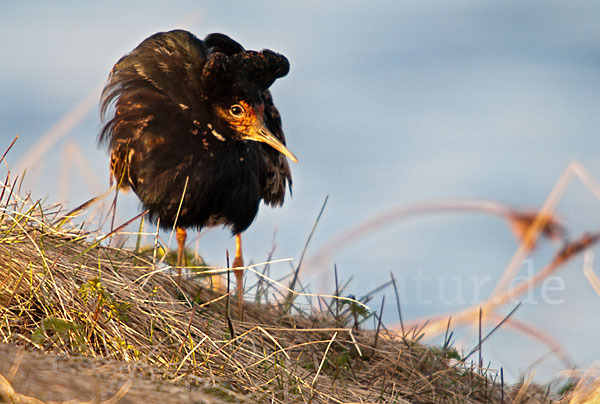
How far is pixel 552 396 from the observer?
4922 millimetres

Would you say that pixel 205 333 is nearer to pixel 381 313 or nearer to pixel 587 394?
pixel 381 313

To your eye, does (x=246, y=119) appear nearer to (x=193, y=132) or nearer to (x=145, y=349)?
(x=193, y=132)

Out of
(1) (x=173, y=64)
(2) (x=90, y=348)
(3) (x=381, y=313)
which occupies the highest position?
(1) (x=173, y=64)

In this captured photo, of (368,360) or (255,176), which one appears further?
(255,176)

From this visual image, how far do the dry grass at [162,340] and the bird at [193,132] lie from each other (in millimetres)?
622

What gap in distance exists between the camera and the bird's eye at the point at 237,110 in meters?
5.05

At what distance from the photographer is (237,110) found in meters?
5.06

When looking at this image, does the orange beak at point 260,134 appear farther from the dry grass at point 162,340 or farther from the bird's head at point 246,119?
the dry grass at point 162,340

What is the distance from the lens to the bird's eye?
505 centimetres

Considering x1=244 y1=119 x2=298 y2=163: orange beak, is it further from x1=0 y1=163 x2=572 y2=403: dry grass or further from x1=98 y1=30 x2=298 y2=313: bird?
x1=0 y1=163 x2=572 y2=403: dry grass

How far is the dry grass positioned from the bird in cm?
62

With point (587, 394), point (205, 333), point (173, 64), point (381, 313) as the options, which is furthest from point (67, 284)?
point (587, 394)

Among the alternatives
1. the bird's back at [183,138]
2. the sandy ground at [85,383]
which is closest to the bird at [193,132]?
the bird's back at [183,138]

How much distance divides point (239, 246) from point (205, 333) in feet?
6.11
